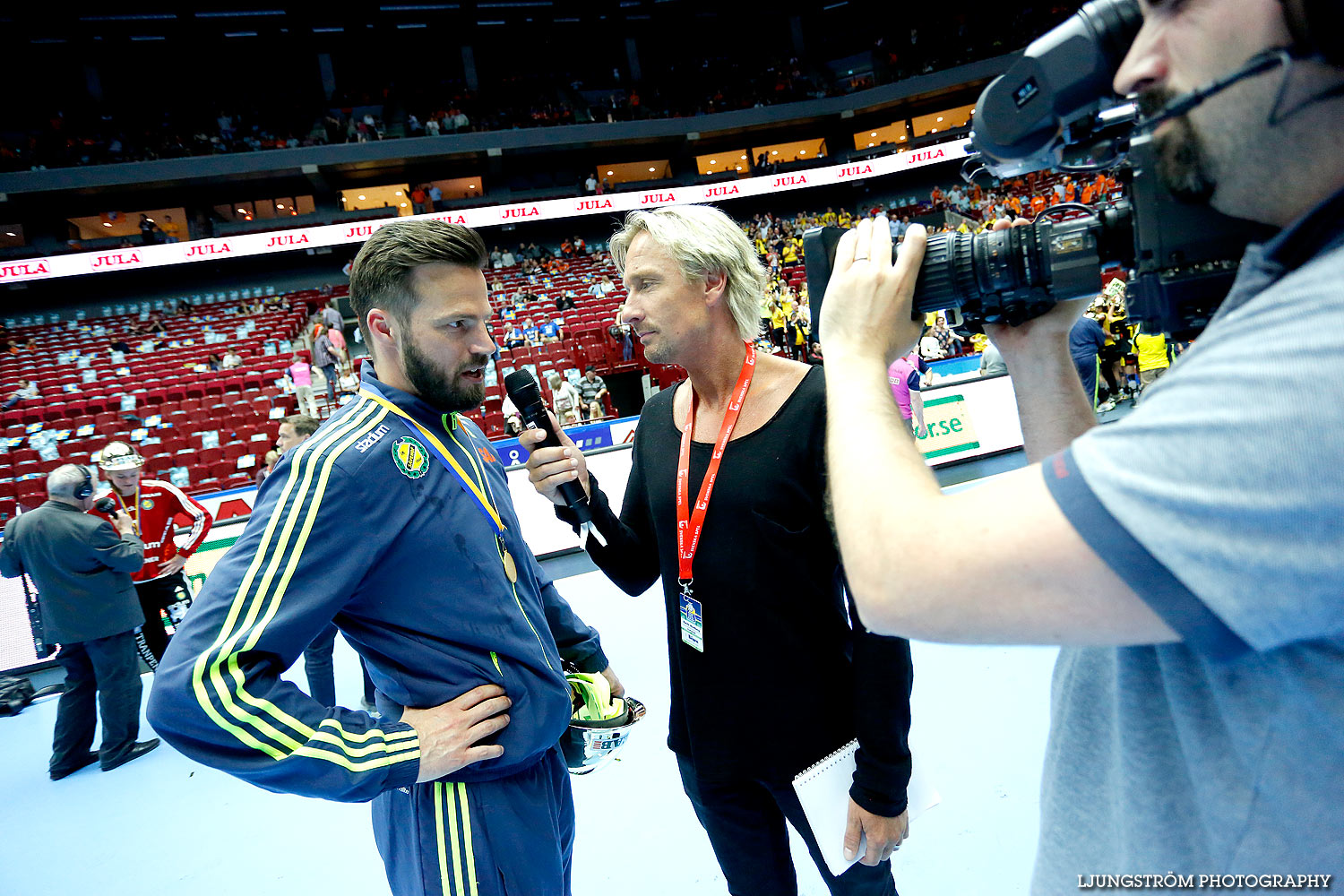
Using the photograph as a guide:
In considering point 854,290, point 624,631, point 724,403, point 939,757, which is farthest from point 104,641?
point 854,290

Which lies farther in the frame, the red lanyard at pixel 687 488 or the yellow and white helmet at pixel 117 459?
the yellow and white helmet at pixel 117 459

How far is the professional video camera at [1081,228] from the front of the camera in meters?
0.62

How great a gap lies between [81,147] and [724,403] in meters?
25.9

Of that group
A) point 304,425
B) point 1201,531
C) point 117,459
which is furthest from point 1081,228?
point 117,459

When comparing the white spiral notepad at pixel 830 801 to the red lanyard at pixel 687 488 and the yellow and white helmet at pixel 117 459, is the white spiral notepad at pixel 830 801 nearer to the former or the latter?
the red lanyard at pixel 687 488

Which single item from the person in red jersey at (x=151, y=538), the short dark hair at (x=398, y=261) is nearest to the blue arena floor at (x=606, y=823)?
the person in red jersey at (x=151, y=538)

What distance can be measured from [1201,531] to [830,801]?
1.13 meters

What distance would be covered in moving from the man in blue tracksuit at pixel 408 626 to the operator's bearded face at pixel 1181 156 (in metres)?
1.20

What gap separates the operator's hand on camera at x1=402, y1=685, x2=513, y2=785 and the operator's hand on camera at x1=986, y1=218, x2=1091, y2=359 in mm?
1062

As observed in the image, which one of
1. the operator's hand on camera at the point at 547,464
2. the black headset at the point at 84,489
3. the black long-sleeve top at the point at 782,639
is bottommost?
the black long-sleeve top at the point at 782,639

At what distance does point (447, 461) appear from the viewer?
1381mm

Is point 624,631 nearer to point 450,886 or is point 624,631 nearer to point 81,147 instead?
point 450,886

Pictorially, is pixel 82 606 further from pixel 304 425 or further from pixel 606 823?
pixel 606 823

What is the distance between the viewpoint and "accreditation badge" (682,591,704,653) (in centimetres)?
144
